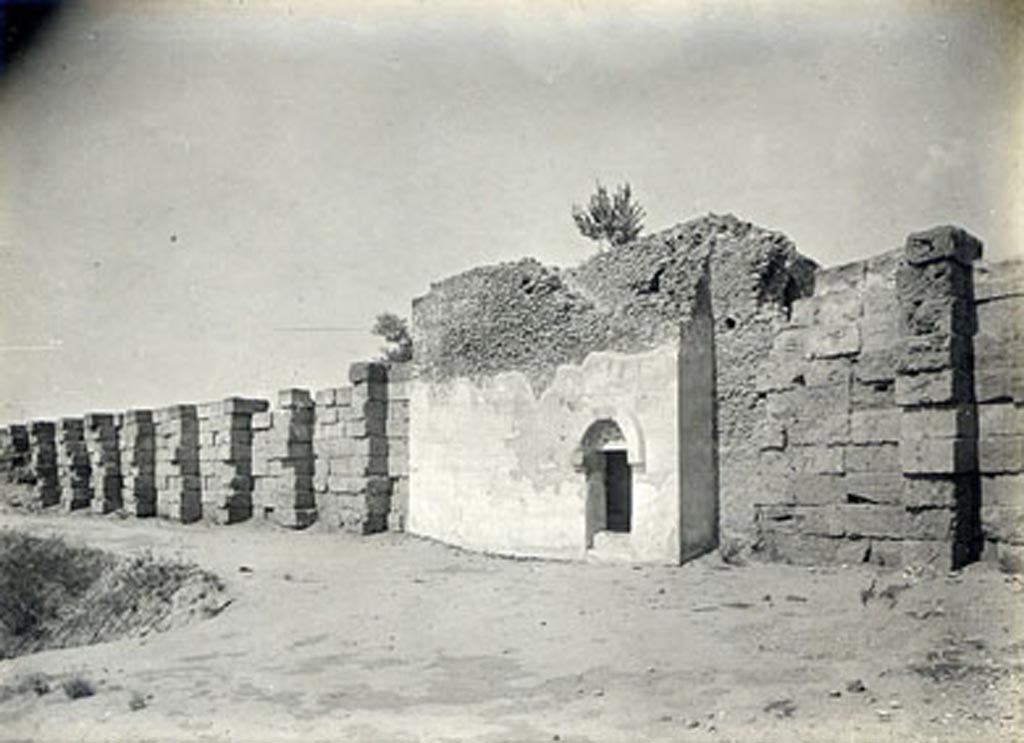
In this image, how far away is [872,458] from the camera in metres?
9.52

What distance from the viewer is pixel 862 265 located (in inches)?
389

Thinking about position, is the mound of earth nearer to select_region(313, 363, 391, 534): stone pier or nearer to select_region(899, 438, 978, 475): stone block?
select_region(313, 363, 391, 534): stone pier

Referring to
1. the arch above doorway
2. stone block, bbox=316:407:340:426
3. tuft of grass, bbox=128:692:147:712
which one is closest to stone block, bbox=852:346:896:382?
the arch above doorway

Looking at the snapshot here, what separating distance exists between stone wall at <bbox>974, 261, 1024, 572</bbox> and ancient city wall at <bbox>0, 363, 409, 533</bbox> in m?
9.05

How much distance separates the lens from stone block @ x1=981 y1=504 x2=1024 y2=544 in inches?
331

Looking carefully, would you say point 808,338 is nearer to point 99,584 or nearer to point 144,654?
point 144,654

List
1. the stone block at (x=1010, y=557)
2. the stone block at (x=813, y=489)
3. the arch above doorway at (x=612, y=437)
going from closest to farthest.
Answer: the stone block at (x=1010, y=557), the stone block at (x=813, y=489), the arch above doorway at (x=612, y=437)

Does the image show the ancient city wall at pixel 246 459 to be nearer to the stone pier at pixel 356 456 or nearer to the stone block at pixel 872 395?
the stone pier at pixel 356 456

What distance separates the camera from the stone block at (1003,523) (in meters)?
8.40

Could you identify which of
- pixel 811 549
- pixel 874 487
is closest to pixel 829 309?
pixel 874 487

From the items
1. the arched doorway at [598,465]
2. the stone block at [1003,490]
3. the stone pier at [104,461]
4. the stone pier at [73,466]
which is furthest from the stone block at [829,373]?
the stone pier at [73,466]

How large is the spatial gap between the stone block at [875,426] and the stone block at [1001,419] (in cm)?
78

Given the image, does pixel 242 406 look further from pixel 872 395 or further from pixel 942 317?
pixel 942 317

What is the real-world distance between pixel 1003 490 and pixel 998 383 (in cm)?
98
